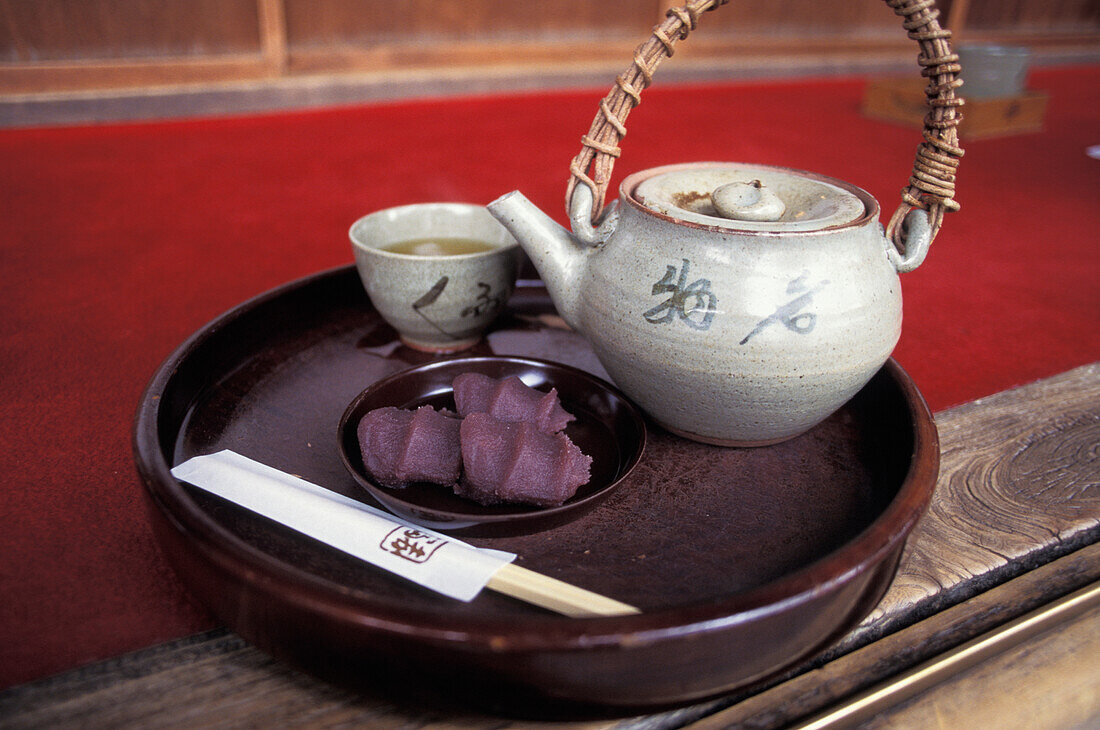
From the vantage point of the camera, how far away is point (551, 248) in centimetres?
65

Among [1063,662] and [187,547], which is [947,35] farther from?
[187,547]

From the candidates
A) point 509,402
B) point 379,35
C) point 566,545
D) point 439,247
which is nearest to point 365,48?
point 379,35

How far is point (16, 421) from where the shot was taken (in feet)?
2.40

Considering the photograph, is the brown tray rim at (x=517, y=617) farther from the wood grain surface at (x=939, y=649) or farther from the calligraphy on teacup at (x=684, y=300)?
the calligraphy on teacup at (x=684, y=300)

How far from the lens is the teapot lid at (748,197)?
1.88 feet

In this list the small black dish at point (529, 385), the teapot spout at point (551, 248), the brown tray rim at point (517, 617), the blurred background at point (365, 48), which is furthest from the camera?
the blurred background at point (365, 48)

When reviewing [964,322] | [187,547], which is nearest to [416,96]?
[964,322]

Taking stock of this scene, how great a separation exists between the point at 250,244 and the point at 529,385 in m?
0.78

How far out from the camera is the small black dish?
500 millimetres

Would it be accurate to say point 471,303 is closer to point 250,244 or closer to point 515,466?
point 515,466

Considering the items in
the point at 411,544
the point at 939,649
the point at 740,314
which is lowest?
the point at 939,649

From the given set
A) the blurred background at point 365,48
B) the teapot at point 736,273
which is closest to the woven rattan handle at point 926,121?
the teapot at point 736,273

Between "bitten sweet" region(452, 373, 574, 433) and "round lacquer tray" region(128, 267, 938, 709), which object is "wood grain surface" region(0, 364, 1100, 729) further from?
"bitten sweet" region(452, 373, 574, 433)

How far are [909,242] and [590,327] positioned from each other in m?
0.27
